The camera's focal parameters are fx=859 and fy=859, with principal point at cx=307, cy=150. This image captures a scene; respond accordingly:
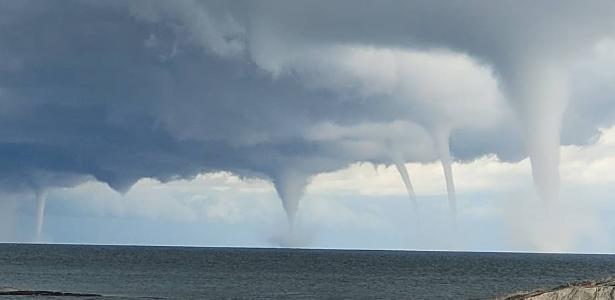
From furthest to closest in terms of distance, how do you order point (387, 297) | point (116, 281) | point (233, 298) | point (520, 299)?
1. point (116, 281)
2. point (387, 297)
3. point (233, 298)
4. point (520, 299)

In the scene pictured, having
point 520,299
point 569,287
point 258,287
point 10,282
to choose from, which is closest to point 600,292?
point 569,287

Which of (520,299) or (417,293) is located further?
(417,293)

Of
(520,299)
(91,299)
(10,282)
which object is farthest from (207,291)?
(520,299)

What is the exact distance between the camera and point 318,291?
11844 centimetres

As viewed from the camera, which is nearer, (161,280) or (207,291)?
(207,291)

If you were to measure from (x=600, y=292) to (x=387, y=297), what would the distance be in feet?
206

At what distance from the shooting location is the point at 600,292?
49.2m

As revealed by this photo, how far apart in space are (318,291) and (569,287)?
69.5 metres

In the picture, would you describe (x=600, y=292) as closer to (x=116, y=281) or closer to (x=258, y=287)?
(x=258, y=287)

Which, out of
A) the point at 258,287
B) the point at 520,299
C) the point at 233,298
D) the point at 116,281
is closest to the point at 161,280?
the point at 116,281

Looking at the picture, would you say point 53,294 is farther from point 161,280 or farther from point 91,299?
point 161,280

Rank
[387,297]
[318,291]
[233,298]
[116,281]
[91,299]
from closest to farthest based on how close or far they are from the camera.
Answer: [91,299] → [233,298] → [387,297] → [318,291] → [116,281]

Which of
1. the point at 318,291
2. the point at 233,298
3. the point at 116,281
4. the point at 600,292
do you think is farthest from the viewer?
the point at 116,281

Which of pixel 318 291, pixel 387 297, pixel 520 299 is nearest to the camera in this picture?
pixel 520 299
